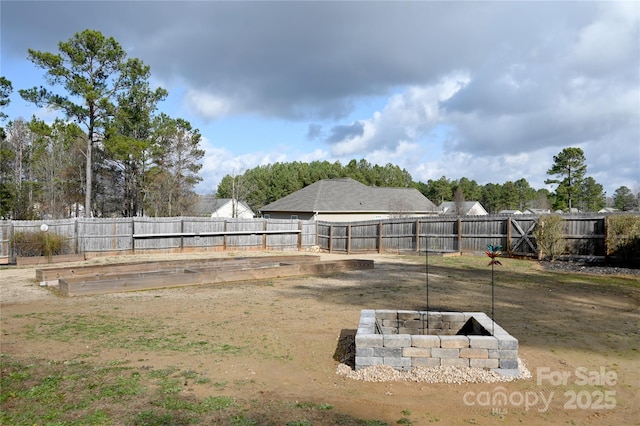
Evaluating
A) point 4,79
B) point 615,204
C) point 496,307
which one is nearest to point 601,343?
point 496,307

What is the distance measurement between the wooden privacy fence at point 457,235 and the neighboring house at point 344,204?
982cm

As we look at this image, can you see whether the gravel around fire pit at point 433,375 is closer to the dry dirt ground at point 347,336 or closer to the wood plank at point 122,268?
the dry dirt ground at point 347,336

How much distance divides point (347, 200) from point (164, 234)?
1959 centimetres

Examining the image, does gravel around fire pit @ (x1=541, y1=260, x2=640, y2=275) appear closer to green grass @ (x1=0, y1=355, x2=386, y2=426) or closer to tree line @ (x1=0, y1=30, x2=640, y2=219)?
green grass @ (x1=0, y1=355, x2=386, y2=426)

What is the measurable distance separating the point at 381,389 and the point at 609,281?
39.7 feet

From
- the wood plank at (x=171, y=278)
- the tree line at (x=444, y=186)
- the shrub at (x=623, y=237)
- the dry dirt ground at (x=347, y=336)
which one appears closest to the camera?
the dry dirt ground at (x=347, y=336)

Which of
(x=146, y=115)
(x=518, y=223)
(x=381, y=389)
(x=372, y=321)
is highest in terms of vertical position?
(x=146, y=115)

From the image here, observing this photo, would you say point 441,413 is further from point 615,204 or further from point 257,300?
point 615,204

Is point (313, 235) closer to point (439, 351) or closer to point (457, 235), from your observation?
point (457, 235)

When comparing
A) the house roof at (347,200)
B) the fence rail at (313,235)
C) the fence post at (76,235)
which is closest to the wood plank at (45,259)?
the fence rail at (313,235)

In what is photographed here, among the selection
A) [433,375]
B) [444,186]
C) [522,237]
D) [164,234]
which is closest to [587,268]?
[522,237]

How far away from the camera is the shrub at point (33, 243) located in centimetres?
1898

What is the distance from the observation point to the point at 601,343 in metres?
6.80

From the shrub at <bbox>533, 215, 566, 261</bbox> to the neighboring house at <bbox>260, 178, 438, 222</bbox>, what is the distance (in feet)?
65.1
